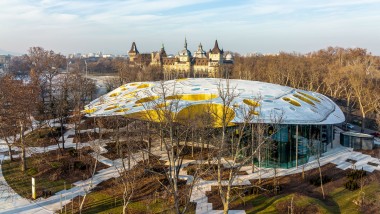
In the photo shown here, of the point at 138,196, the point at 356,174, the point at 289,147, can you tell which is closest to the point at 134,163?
the point at 138,196

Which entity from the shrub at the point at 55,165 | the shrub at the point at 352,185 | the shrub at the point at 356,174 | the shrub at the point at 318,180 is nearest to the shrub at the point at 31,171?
the shrub at the point at 55,165

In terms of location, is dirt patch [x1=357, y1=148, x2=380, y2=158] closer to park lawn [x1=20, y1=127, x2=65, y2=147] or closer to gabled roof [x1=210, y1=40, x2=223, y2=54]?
park lawn [x1=20, y1=127, x2=65, y2=147]

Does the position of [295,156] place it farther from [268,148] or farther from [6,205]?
[6,205]

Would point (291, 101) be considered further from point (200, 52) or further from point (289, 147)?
point (200, 52)

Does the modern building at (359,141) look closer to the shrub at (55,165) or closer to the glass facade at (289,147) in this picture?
the glass facade at (289,147)

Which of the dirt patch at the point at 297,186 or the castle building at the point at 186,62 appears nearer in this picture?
the dirt patch at the point at 297,186

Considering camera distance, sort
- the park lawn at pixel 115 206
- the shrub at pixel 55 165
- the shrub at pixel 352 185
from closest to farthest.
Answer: the park lawn at pixel 115 206 → the shrub at pixel 352 185 → the shrub at pixel 55 165

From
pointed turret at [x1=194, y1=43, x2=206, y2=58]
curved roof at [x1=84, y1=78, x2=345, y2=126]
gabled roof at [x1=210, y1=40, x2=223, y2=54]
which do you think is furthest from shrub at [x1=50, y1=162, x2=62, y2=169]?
pointed turret at [x1=194, y1=43, x2=206, y2=58]

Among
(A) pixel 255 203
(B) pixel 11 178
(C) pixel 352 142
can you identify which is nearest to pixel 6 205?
(B) pixel 11 178
